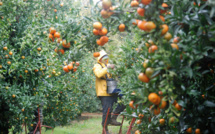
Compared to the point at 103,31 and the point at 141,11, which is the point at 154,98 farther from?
the point at 103,31

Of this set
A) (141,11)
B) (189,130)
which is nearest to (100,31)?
(141,11)

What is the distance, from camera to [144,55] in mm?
1634

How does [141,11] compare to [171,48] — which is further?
[141,11]

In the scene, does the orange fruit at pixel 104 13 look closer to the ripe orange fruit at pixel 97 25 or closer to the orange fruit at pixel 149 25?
the ripe orange fruit at pixel 97 25

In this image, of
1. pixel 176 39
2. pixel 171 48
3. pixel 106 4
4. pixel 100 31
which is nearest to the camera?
pixel 171 48

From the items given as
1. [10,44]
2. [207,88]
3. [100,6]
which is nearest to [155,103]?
[207,88]

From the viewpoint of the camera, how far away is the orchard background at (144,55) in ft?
4.77

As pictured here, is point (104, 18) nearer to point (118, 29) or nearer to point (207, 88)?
point (118, 29)

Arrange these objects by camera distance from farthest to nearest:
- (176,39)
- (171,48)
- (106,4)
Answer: (106,4)
(176,39)
(171,48)

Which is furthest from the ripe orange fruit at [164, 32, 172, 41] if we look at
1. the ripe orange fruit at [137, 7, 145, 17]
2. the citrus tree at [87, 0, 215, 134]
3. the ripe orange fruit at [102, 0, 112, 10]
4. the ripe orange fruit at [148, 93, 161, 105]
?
the ripe orange fruit at [102, 0, 112, 10]

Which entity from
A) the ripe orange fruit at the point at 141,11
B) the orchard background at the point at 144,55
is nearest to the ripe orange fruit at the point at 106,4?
the orchard background at the point at 144,55

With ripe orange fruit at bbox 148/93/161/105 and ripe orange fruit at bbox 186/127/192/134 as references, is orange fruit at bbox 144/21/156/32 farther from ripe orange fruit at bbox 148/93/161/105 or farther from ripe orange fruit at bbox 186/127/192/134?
ripe orange fruit at bbox 186/127/192/134

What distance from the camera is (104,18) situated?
75.1 inches

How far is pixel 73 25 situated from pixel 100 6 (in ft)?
1.88
